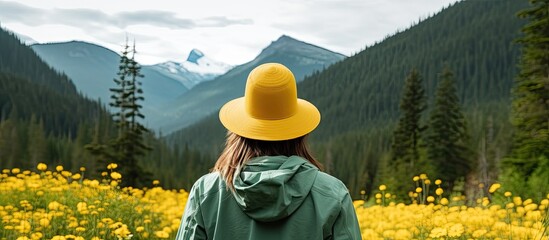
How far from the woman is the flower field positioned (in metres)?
2.09

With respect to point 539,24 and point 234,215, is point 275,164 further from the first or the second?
point 539,24

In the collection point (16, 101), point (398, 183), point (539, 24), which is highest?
point (16, 101)

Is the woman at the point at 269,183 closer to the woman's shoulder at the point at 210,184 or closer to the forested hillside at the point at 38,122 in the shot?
the woman's shoulder at the point at 210,184

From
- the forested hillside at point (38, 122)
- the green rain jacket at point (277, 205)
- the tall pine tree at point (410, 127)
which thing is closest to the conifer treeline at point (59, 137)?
the forested hillside at point (38, 122)

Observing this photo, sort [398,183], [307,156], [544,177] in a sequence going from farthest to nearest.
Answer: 1. [398,183]
2. [544,177]
3. [307,156]

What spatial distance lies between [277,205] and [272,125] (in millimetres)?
393

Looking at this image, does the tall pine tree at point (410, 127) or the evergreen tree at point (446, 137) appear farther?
the tall pine tree at point (410, 127)

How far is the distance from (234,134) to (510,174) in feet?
67.9

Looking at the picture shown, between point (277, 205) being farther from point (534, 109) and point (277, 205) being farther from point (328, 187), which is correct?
point (534, 109)

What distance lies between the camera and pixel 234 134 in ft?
8.84

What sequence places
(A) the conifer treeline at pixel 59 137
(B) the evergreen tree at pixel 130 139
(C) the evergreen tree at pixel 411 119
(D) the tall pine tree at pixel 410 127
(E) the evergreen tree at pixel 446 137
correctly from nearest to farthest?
(B) the evergreen tree at pixel 130 139 < (E) the evergreen tree at pixel 446 137 < (D) the tall pine tree at pixel 410 127 < (C) the evergreen tree at pixel 411 119 < (A) the conifer treeline at pixel 59 137

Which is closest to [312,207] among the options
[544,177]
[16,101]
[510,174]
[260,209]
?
[260,209]

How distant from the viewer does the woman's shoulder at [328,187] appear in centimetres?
243

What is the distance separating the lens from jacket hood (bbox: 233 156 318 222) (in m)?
2.31
